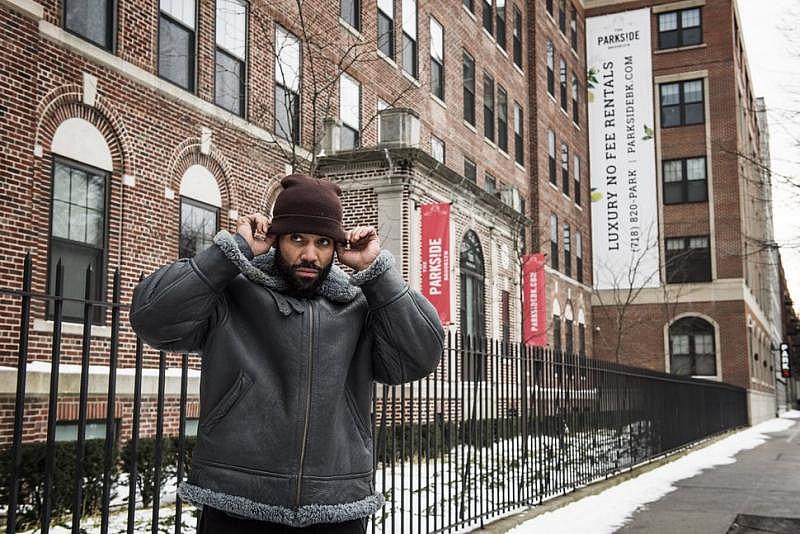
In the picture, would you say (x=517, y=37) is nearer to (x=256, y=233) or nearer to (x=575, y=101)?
(x=575, y=101)

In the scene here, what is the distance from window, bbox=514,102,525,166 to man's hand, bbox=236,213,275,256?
88.1 feet

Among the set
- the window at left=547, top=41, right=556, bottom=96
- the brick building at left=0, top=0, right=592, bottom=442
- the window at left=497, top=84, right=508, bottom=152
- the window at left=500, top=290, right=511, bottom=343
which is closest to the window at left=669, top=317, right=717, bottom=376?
the window at left=547, top=41, right=556, bottom=96

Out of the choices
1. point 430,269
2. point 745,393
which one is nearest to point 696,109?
point 745,393

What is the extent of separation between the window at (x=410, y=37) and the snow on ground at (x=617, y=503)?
440 inches

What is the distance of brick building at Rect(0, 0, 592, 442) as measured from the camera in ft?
34.4

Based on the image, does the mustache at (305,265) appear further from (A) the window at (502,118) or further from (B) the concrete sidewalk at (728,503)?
(A) the window at (502,118)

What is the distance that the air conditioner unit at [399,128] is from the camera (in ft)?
51.3

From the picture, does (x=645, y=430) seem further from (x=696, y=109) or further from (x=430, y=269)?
(x=696, y=109)

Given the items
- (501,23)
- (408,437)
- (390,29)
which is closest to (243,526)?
(408,437)

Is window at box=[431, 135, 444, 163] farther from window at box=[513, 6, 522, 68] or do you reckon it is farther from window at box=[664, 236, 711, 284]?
window at box=[664, 236, 711, 284]

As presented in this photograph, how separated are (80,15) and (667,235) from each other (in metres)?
30.8

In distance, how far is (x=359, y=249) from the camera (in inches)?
116

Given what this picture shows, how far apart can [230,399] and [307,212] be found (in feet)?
2.10

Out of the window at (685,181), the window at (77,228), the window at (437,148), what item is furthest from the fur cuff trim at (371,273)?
the window at (685,181)
